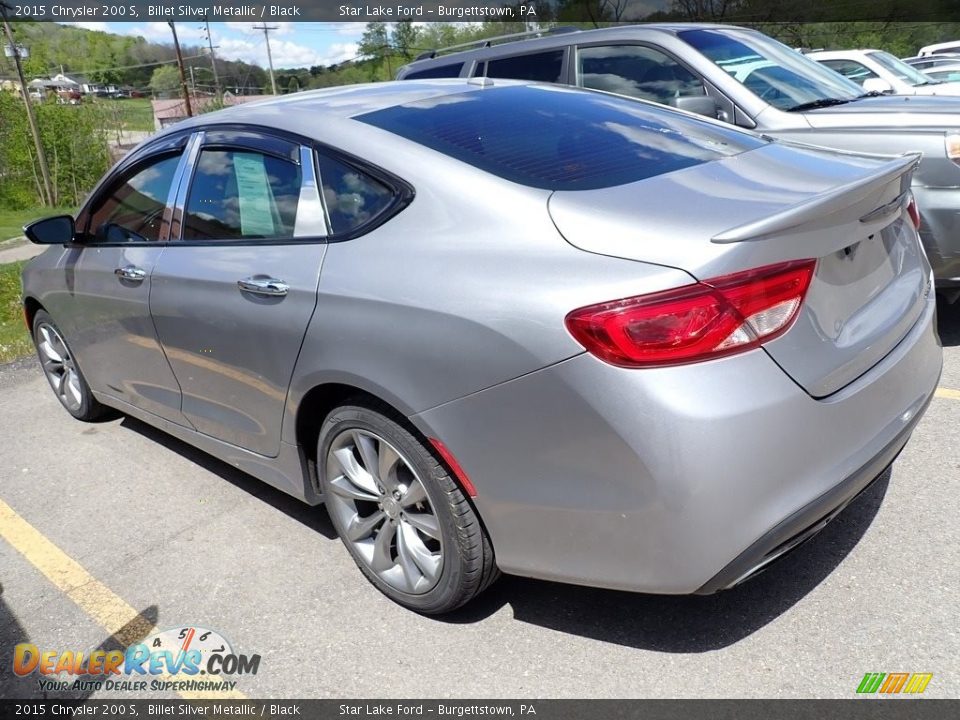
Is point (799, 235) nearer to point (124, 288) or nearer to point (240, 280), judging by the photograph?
point (240, 280)

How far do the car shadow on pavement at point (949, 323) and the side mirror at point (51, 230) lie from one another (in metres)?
4.86

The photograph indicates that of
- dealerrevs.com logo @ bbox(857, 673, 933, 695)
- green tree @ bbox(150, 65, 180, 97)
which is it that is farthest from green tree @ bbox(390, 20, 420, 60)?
dealerrevs.com logo @ bbox(857, 673, 933, 695)

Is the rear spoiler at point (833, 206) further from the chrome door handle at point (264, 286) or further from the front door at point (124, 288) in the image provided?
the front door at point (124, 288)

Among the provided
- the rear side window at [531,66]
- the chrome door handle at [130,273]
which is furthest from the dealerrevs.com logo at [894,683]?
the rear side window at [531,66]

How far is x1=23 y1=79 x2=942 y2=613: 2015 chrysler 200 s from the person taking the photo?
2.02m

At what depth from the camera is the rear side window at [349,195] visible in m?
2.65

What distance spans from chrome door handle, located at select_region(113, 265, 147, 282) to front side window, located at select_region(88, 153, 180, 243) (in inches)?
5.8

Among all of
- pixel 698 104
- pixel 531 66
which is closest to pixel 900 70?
pixel 531 66

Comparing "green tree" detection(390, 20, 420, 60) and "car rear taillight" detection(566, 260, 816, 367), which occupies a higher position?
"car rear taillight" detection(566, 260, 816, 367)

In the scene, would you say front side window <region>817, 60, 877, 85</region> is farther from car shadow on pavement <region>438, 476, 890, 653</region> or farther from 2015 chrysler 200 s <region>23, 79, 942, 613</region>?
car shadow on pavement <region>438, 476, 890, 653</region>

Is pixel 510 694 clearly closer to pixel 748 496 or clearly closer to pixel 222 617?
pixel 748 496

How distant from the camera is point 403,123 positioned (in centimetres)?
283

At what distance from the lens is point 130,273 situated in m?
3.65

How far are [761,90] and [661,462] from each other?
416 cm
